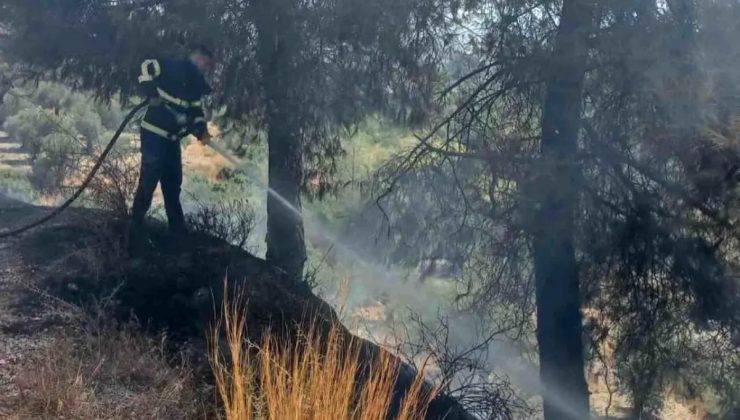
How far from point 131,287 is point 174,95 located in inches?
75.0

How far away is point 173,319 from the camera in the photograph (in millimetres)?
7680

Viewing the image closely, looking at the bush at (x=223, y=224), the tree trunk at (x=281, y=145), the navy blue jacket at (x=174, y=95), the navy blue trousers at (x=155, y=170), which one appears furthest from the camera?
the tree trunk at (x=281, y=145)

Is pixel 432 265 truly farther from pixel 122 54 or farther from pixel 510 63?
pixel 122 54

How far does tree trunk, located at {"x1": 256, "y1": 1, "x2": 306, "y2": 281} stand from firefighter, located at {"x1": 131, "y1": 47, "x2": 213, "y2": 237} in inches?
40.3

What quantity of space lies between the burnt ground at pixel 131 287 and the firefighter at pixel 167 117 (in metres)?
0.46

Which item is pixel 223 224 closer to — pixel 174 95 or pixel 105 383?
pixel 174 95

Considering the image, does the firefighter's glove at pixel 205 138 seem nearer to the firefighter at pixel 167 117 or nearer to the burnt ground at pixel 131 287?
the firefighter at pixel 167 117

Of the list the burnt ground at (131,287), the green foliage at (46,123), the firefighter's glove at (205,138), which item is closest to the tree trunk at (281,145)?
the burnt ground at (131,287)

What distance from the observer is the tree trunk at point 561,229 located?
1004 cm

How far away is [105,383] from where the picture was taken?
603cm

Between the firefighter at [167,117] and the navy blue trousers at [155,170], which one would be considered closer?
the firefighter at [167,117]

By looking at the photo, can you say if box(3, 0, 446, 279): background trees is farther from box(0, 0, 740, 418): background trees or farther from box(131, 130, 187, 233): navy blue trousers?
box(131, 130, 187, 233): navy blue trousers

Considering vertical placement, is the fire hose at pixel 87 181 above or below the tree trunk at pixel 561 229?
below

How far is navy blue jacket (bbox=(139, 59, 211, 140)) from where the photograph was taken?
8.96 metres
